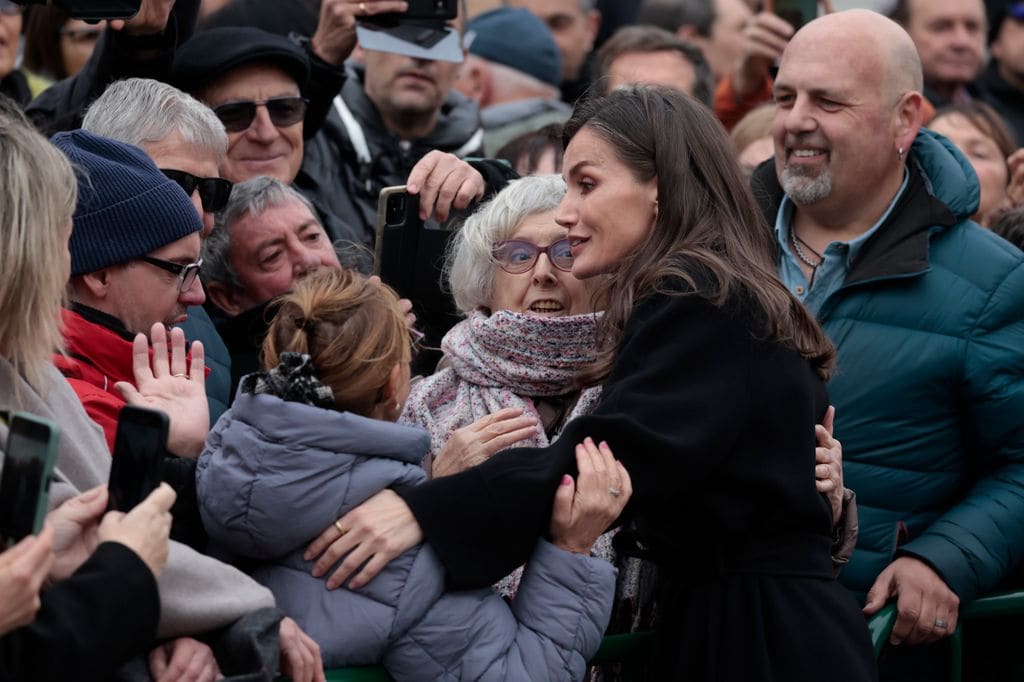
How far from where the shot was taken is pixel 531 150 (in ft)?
20.2

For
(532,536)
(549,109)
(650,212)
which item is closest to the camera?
(532,536)

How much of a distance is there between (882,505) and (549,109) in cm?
360

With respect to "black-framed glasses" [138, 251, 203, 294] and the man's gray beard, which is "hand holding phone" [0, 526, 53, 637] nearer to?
"black-framed glasses" [138, 251, 203, 294]

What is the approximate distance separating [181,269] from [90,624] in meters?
1.40

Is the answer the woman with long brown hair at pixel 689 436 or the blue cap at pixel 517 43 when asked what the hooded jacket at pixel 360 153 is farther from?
the woman with long brown hair at pixel 689 436

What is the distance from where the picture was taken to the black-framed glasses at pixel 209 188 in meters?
4.55

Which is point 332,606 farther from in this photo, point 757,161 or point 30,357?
point 757,161

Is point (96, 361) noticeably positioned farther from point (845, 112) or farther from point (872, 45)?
point (872, 45)

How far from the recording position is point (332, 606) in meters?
3.43

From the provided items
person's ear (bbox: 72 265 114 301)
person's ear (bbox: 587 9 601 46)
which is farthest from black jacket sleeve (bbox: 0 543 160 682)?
person's ear (bbox: 587 9 601 46)

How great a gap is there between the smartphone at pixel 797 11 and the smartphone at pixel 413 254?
330 centimetres

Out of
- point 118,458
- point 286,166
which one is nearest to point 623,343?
point 118,458

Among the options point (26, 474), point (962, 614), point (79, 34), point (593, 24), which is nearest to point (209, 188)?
point (26, 474)

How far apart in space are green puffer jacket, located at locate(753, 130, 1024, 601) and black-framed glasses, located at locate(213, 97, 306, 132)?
1973 millimetres
